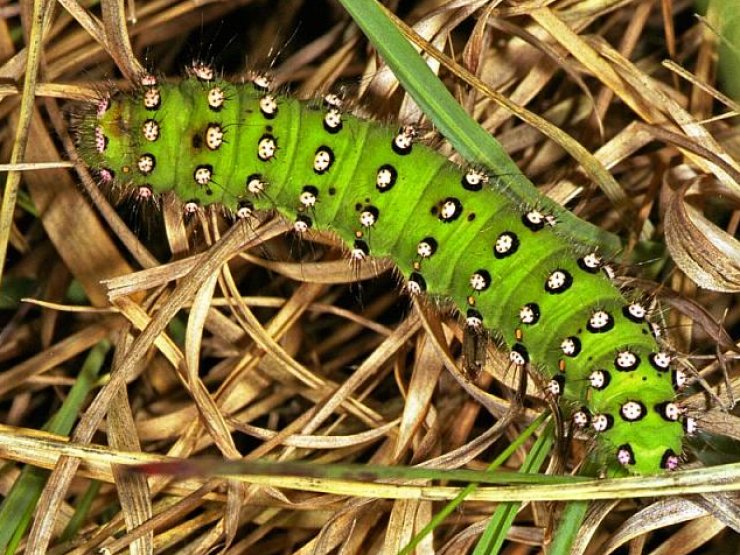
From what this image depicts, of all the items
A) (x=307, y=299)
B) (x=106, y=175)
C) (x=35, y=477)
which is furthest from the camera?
(x=307, y=299)

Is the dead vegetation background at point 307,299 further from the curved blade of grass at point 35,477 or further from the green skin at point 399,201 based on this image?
the green skin at point 399,201

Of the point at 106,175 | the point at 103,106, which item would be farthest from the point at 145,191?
the point at 103,106

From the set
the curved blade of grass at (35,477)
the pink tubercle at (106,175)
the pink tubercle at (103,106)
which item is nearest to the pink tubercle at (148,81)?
the pink tubercle at (103,106)

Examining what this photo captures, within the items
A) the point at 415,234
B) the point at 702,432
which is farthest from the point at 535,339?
the point at 702,432

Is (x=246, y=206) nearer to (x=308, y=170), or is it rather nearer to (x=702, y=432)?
(x=308, y=170)

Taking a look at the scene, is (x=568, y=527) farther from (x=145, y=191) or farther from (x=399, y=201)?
(x=145, y=191)

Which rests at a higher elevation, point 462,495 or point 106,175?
point 106,175
